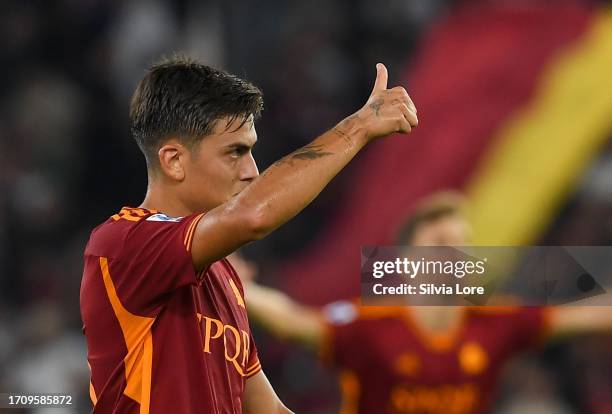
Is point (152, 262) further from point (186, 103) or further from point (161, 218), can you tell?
point (186, 103)

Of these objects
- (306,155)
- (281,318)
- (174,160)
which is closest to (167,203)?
(174,160)

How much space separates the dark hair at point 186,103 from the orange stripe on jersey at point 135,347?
1.14ft

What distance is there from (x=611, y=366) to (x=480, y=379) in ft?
5.69

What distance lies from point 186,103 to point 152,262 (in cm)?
42

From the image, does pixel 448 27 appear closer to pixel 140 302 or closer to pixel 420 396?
pixel 420 396

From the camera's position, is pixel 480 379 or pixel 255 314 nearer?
pixel 255 314

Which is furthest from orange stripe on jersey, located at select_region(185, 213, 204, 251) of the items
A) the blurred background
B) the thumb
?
the blurred background

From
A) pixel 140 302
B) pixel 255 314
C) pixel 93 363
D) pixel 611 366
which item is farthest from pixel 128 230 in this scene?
pixel 611 366

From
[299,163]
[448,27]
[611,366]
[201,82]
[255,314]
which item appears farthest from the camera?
[448,27]

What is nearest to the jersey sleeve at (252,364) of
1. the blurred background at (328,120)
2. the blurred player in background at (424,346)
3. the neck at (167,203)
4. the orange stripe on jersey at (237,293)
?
the orange stripe on jersey at (237,293)

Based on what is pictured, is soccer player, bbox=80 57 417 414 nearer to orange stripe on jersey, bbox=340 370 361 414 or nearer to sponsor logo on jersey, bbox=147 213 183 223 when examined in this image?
sponsor logo on jersey, bbox=147 213 183 223

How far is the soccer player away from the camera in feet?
7.19

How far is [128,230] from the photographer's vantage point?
2.35m

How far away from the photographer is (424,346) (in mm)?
5305
